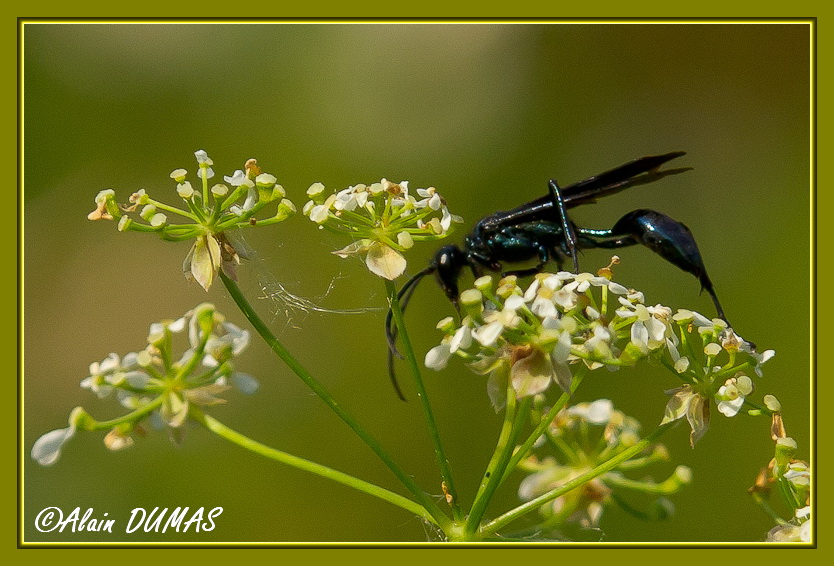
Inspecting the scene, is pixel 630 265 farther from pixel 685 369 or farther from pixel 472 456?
pixel 685 369

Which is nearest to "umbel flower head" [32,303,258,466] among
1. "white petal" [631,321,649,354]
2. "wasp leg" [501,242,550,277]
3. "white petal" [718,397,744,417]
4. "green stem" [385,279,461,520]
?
"green stem" [385,279,461,520]

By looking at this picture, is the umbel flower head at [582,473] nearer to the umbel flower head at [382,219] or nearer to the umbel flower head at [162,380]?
the umbel flower head at [382,219]

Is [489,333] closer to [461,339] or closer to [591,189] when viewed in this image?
[461,339]

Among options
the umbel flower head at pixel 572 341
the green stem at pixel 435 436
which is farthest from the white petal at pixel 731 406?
the green stem at pixel 435 436

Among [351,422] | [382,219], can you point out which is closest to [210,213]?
[382,219]

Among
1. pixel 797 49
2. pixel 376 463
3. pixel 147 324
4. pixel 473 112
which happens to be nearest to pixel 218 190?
pixel 376 463

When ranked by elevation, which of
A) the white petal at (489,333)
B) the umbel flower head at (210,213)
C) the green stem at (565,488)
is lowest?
the green stem at (565,488)
